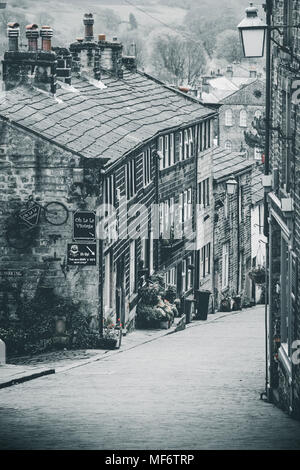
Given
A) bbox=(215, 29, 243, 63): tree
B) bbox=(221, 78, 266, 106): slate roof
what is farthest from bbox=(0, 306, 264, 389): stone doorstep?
bbox=(215, 29, 243, 63): tree

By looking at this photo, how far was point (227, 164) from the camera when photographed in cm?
4550

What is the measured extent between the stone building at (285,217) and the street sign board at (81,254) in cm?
808

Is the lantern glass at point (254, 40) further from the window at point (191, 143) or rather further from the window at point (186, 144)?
the window at point (191, 143)

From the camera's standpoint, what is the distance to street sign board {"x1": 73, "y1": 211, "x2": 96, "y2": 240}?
26.0 m

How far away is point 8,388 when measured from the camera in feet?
62.2

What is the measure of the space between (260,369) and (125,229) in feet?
31.7

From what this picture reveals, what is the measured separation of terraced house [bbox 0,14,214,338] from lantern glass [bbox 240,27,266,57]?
11.0 metres

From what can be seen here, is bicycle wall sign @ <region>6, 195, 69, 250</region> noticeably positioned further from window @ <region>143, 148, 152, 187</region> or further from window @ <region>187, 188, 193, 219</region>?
window @ <region>187, 188, 193, 219</region>

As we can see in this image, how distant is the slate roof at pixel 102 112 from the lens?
87.1 ft

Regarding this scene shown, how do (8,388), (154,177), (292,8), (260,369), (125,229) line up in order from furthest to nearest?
(154,177), (125,229), (260,369), (8,388), (292,8)

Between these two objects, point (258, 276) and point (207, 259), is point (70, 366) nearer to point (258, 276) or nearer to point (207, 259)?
point (258, 276)
